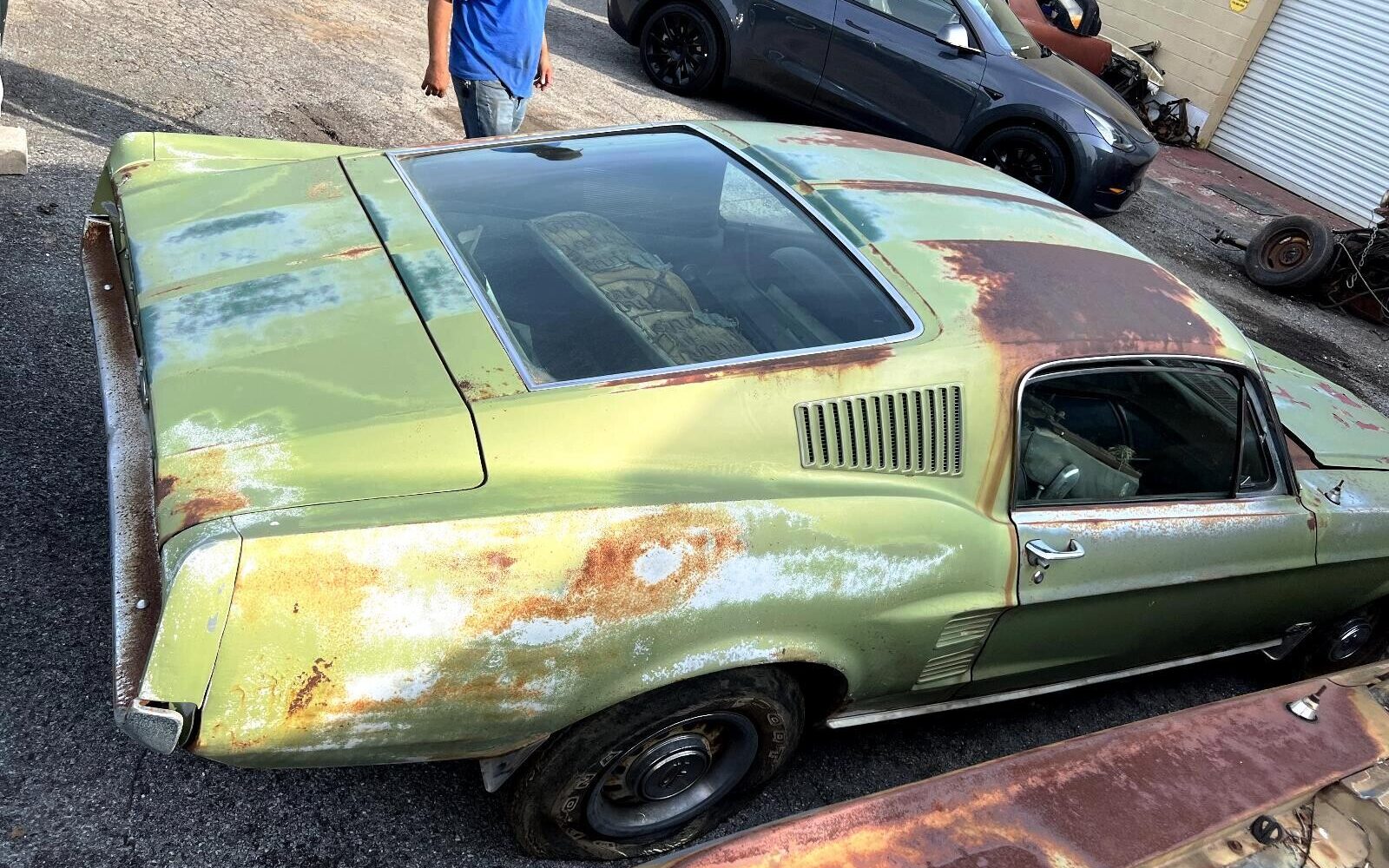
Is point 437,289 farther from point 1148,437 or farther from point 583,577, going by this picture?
point 1148,437

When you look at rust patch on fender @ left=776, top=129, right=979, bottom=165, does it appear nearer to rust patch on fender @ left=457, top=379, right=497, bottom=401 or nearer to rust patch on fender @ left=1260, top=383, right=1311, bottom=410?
rust patch on fender @ left=1260, top=383, right=1311, bottom=410

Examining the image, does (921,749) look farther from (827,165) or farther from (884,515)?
(827,165)

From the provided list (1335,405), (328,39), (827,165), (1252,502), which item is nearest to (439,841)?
(827,165)

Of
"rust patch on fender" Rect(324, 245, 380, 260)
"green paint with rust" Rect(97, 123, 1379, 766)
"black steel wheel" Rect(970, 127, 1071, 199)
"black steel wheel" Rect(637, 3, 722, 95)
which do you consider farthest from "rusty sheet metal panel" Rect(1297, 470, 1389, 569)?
"black steel wheel" Rect(637, 3, 722, 95)

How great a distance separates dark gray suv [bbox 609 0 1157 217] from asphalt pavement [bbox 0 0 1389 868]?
1.95 m

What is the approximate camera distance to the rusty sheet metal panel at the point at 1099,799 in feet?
5.51

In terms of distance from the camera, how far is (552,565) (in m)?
1.87

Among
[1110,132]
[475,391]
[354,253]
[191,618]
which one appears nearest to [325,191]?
[354,253]

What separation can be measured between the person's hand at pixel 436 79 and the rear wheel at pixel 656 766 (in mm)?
3036

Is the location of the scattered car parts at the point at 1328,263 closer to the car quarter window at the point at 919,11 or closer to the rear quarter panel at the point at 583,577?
the car quarter window at the point at 919,11

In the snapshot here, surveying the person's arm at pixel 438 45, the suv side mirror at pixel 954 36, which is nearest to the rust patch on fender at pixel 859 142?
the person's arm at pixel 438 45

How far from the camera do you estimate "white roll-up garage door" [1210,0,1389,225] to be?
34.9ft

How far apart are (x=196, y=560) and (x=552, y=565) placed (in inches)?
23.4

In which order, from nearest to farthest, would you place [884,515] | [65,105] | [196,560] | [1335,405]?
[196,560] → [884,515] → [1335,405] → [65,105]
